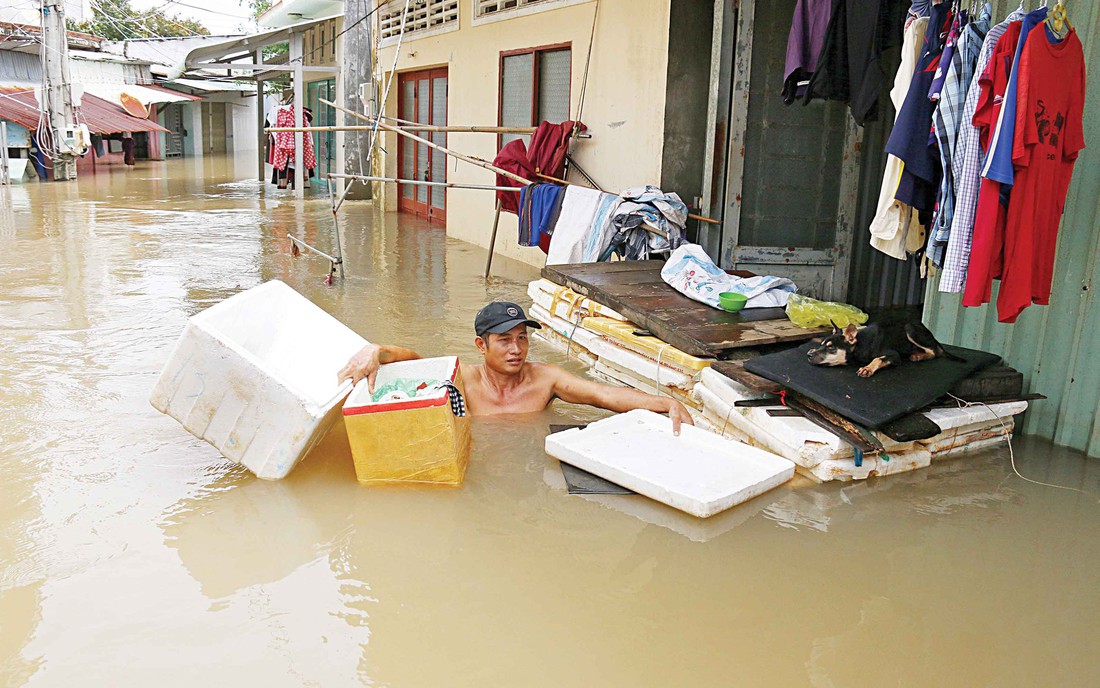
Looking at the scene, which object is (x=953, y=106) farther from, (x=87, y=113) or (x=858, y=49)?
(x=87, y=113)

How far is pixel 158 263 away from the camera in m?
10.1

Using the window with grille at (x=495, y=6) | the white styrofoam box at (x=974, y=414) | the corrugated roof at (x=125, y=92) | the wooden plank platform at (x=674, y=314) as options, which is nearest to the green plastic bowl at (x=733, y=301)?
the wooden plank platform at (x=674, y=314)

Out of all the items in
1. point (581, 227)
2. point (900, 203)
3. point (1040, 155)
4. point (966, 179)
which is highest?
point (1040, 155)

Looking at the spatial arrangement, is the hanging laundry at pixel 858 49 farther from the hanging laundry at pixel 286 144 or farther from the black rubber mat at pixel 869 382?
the hanging laundry at pixel 286 144

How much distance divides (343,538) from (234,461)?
0.83 m

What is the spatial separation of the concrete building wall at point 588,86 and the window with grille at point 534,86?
14 cm

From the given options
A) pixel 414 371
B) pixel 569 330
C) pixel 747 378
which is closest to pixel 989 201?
pixel 747 378

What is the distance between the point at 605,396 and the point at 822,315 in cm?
143

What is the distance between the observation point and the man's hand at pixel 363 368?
13.7ft

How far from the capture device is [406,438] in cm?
391

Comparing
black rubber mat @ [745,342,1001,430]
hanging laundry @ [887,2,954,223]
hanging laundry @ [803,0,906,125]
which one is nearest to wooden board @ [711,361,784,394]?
black rubber mat @ [745,342,1001,430]

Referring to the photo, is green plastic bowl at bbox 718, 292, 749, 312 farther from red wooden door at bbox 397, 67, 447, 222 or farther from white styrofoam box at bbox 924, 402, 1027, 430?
red wooden door at bbox 397, 67, 447, 222

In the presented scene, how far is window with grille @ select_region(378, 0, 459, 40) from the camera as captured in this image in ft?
39.7

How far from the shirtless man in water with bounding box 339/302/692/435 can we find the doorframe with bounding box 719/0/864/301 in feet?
7.59
